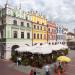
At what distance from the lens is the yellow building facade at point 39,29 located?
136 ft

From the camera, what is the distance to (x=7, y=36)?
3338cm

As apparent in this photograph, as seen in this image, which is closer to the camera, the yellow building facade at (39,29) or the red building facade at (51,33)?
the yellow building facade at (39,29)

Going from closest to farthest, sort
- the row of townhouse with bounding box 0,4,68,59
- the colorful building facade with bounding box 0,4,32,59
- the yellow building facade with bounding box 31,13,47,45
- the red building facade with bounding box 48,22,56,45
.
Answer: the colorful building facade with bounding box 0,4,32,59 → the row of townhouse with bounding box 0,4,68,59 → the yellow building facade with bounding box 31,13,47,45 → the red building facade with bounding box 48,22,56,45

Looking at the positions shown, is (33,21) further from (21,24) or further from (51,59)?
(51,59)

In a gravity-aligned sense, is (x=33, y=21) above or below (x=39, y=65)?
above

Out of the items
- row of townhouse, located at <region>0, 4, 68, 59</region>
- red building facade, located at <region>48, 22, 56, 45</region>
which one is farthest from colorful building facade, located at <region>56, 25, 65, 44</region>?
row of townhouse, located at <region>0, 4, 68, 59</region>

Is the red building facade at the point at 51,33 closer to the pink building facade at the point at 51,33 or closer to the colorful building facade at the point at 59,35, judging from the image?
the pink building facade at the point at 51,33

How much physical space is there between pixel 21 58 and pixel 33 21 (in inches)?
592

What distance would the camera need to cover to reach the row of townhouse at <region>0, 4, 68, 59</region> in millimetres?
33469

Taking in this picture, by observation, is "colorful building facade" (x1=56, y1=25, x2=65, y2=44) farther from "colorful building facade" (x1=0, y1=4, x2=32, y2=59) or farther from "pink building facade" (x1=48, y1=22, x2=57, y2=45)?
"colorful building facade" (x1=0, y1=4, x2=32, y2=59)

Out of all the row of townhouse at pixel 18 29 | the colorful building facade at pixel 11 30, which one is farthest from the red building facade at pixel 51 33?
the colorful building facade at pixel 11 30

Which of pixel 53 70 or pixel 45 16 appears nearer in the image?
pixel 53 70

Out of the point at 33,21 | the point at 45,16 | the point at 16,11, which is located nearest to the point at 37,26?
the point at 33,21

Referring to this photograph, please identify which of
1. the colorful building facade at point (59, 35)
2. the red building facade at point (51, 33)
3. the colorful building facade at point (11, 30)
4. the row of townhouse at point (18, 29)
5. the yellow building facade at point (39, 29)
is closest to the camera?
the colorful building facade at point (11, 30)
